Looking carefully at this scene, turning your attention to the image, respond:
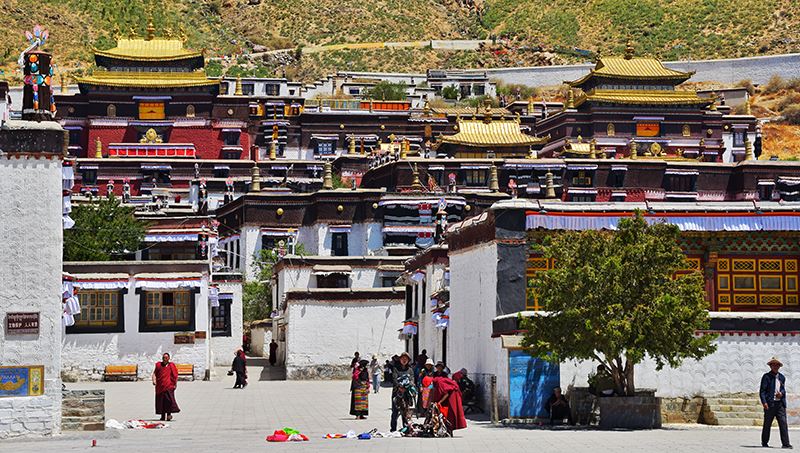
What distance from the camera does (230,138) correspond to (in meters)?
94.6

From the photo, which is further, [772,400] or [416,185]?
[416,185]

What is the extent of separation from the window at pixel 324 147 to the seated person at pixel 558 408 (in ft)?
215

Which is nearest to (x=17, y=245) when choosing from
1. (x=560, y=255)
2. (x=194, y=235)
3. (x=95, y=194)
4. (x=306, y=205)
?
(x=560, y=255)

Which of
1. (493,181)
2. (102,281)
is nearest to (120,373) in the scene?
(102,281)

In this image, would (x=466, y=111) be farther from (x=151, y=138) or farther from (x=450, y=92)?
(x=151, y=138)

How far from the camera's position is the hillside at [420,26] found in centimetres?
13950

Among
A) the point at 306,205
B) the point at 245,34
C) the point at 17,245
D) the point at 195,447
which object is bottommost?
the point at 195,447

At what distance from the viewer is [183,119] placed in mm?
94062

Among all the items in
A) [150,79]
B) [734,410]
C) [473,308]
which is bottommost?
[734,410]

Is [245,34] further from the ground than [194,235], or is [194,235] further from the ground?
[245,34]

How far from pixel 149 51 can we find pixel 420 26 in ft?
200

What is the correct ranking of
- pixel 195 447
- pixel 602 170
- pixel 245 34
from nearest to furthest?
pixel 195 447 → pixel 602 170 → pixel 245 34

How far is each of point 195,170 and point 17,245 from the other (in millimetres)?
58914

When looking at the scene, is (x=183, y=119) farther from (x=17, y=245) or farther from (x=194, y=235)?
(x=17, y=245)
